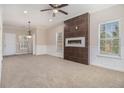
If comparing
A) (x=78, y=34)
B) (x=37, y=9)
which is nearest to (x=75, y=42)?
(x=78, y=34)

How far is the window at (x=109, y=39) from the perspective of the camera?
13.6ft

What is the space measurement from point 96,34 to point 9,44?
24.7 ft

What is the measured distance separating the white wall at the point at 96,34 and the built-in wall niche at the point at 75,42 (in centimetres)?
50

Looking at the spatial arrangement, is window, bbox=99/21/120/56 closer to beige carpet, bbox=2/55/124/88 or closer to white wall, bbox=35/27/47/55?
beige carpet, bbox=2/55/124/88

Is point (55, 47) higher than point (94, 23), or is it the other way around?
point (94, 23)

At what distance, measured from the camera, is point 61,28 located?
25.4ft

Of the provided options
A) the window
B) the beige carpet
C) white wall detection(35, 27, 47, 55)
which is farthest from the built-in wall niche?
white wall detection(35, 27, 47, 55)

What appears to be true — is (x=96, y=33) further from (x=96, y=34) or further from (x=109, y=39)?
(x=109, y=39)

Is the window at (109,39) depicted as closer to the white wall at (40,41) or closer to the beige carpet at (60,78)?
the beige carpet at (60,78)

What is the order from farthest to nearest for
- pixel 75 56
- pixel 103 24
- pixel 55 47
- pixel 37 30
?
pixel 37 30, pixel 55 47, pixel 75 56, pixel 103 24

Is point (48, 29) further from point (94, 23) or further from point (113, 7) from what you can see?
point (113, 7)

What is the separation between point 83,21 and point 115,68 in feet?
8.99

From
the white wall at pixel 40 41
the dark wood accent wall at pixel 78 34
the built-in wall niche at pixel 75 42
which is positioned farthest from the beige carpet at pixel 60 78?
the white wall at pixel 40 41

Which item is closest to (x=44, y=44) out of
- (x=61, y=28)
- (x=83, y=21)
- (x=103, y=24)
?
(x=61, y=28)
